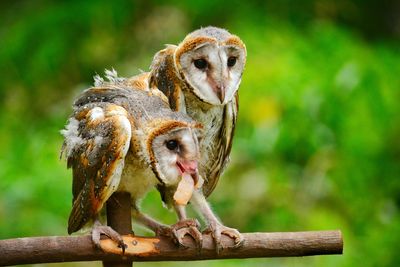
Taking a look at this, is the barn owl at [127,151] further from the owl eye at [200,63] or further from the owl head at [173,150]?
the owl eye at [200,63]

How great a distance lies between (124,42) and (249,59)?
1.19m

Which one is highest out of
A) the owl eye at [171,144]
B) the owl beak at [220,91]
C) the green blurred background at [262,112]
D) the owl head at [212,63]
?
the owl head at [212,63]

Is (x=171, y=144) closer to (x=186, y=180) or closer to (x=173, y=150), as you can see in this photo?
(x=173, y=150)

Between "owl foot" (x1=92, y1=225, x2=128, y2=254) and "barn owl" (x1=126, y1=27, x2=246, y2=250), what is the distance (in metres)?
0.35

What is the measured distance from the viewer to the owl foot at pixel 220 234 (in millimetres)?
3391

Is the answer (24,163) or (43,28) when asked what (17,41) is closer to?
(43,28)

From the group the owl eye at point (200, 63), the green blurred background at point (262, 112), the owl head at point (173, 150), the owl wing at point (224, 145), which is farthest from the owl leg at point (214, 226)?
the green blurred background at point (262, 112)

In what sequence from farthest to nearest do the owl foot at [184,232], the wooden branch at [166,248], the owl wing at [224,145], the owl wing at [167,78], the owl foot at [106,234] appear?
the owl wing at [224,145] < the owl wing at [167,78] < the owl foot at [184,232] < the owl foot at [106,234] < the wooden branch at [166,248]

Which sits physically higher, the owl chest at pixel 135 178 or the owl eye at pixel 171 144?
the owl eye at pixel 171 144

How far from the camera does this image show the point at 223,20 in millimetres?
7973

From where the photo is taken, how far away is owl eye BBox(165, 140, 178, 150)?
328 centimetres

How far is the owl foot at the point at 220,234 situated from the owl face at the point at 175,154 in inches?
10.6

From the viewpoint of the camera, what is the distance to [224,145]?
4125 millimetres

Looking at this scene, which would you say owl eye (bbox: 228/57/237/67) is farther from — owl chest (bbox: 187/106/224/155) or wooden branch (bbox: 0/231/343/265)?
wooden branch (bbox: 0/231/343/265)
